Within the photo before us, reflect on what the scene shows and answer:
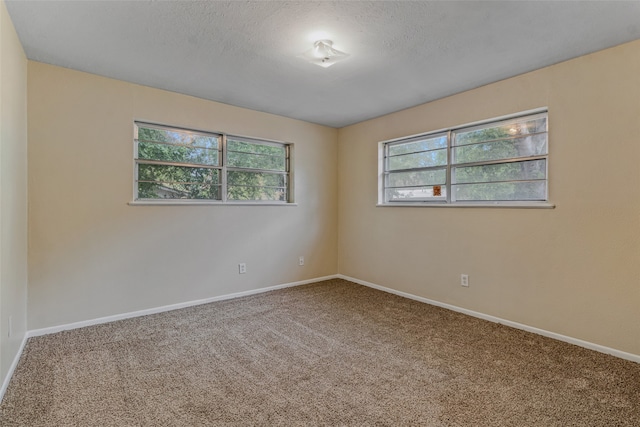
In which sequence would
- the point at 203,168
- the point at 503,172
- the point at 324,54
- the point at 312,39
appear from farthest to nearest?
the point at 203,168 < the point at 503,172 < the point at 324,54 < the point at 312,39

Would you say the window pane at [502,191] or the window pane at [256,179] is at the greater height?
the window pane at [256,179]

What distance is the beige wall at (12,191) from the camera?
1.97 meters

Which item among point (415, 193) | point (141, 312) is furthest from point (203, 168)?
point (415, 193)

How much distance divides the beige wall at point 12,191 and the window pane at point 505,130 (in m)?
3.85

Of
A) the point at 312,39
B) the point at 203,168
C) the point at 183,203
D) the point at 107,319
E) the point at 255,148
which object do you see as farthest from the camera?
the point at 255,148

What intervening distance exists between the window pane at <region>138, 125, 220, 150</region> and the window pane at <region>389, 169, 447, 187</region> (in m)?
2.32

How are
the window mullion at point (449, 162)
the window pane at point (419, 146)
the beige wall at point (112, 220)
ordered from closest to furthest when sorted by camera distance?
the beige wall at point (112, 220) → the window mullion at point (449, 162) → the window pane at point (419, 146)

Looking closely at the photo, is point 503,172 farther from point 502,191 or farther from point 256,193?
point 256,193

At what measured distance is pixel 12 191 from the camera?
225 centimetres

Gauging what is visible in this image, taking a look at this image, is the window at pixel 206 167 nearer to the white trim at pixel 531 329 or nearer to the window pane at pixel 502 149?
the white trim at pixel 531 329

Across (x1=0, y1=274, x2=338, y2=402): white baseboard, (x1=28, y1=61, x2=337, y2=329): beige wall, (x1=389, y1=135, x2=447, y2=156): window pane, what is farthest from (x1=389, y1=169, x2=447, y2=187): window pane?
(x1=0, y1=274, x2=338, y2=402): white baseboard

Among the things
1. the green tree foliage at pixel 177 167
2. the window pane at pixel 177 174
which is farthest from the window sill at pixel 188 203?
the window pane at pixel 177 174

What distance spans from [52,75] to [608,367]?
4986mm

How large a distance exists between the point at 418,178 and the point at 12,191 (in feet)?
12.6
